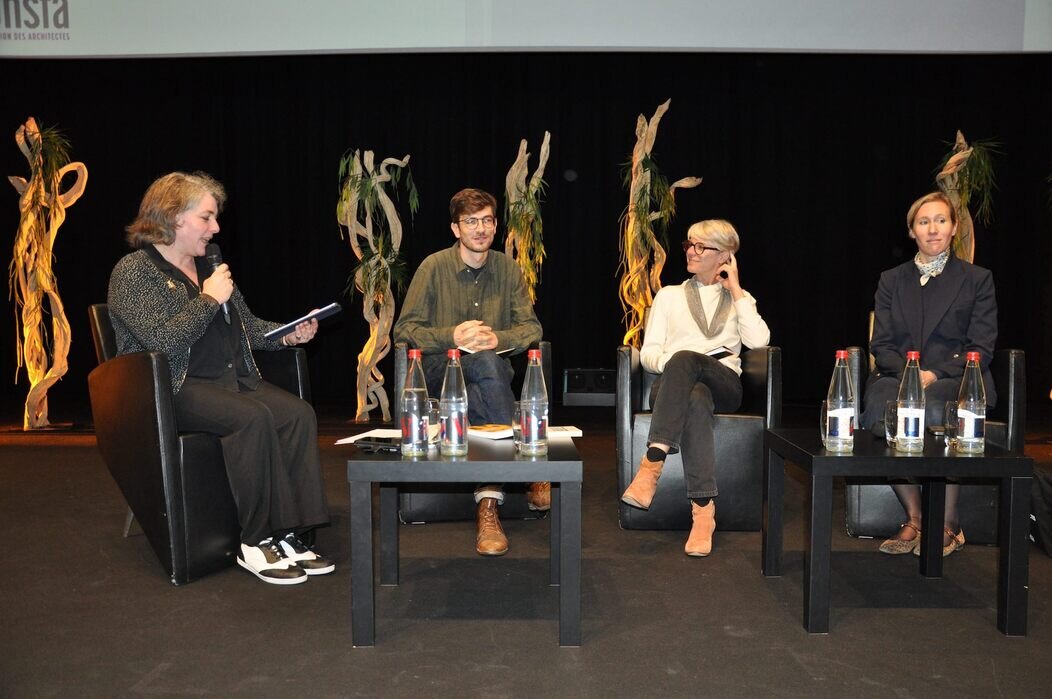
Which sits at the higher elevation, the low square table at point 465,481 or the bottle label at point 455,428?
the bottle label at point 455,428

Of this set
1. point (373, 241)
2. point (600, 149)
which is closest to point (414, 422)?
point (373, 241)

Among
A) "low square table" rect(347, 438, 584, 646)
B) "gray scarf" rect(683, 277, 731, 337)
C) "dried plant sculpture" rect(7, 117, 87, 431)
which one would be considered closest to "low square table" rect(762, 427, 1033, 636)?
"low square table" rect(347, 438, 584, 646)

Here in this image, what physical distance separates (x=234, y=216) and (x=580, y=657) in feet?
19.3

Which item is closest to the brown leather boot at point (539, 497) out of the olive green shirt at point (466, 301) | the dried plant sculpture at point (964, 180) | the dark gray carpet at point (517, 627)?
the dark gray carpet at point (517, 627)

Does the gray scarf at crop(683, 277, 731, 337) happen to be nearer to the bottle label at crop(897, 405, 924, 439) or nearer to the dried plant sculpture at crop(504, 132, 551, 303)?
the bottle label at crop(897, 405, 924, 439)

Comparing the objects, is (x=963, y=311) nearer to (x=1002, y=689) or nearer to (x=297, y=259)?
(x=1002, y=689)

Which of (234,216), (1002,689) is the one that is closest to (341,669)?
(1002,689)

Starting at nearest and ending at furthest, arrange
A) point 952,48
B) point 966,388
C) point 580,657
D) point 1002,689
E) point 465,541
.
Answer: point 1002,689, point 580,657, point 966,388, point 465,541, point 952,48

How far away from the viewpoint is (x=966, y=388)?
8.21 feet

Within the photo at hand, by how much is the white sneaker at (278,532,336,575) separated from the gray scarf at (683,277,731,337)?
61.3 inches

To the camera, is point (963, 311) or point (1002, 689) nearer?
point (1002, 689)

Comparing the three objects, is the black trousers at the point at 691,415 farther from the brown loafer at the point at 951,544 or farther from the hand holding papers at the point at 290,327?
the hand holding papers at the point at 290,327

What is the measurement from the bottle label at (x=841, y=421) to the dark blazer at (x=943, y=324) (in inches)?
38.0

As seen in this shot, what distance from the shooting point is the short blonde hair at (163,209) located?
283cm
